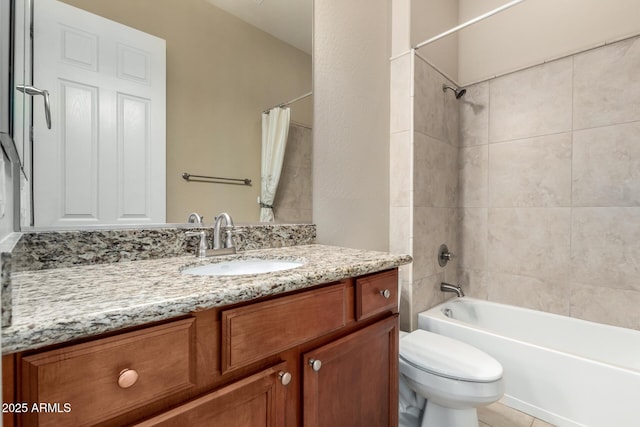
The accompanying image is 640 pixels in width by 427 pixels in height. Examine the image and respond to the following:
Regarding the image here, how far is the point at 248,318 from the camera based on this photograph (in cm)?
64

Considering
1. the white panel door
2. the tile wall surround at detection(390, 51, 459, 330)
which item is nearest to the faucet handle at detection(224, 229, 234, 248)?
the white panel door

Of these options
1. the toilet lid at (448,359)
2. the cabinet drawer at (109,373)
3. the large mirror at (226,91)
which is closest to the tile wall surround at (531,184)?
the toilet lid at (448,359)

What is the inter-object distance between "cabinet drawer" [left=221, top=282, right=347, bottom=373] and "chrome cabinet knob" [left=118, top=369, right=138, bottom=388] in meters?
0.16

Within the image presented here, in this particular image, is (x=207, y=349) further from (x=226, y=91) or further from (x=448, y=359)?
(x=448, y=359)

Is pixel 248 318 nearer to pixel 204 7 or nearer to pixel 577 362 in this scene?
pixel 204 7

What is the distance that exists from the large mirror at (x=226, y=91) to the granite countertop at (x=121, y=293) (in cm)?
25

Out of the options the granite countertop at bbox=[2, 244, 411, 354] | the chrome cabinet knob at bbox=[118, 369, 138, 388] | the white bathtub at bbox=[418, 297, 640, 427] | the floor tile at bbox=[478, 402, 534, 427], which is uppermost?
the granite countertop at bbox=[2, 244, 411, 354]

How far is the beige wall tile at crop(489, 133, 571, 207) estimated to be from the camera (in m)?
1.89

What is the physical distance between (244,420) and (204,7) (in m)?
1.36

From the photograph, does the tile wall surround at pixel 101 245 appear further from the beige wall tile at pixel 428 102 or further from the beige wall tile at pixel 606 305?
the beige wall tile at pixel 606 305

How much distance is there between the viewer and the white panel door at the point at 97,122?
33.0 inches

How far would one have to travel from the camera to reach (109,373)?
0.48 metres

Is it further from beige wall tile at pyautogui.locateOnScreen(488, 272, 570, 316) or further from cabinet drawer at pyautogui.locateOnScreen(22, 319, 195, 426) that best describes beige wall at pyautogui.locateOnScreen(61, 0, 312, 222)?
beige wall tile at pyautogui.locateOnScreen(488, 272, 570, 316)

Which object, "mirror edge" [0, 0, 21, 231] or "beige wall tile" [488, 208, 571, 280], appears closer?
"mirror edge" [0, 0, 21, 231]
